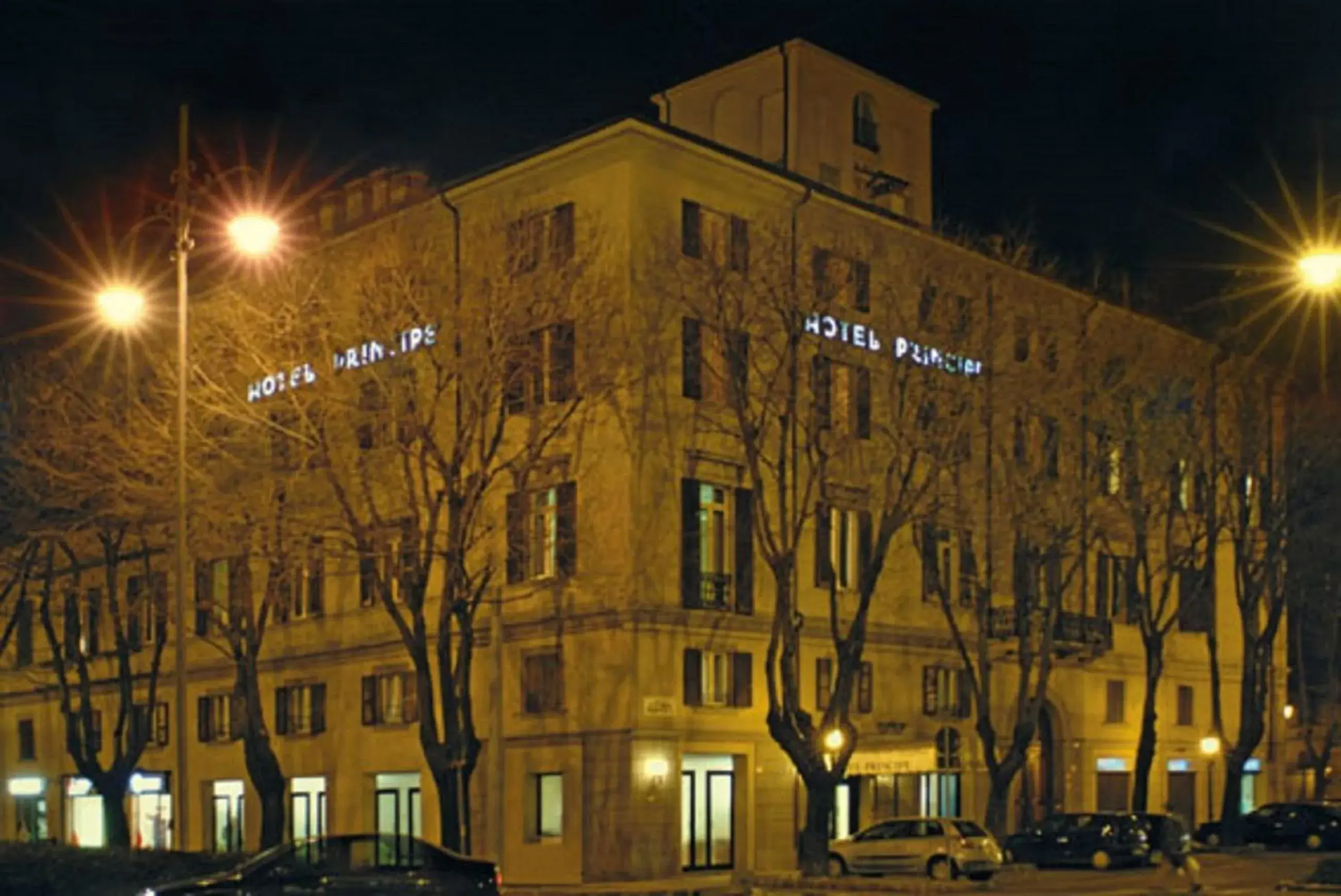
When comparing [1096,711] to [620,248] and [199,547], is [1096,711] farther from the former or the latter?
[199,547]

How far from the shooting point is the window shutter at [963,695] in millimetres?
46812

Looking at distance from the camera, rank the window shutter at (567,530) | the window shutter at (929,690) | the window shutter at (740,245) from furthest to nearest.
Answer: the window shutter at (929,690) → the window shutter at (567,530) → the window shutter at (740,245)

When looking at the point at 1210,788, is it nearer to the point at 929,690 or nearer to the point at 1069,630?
the point at 1069,630

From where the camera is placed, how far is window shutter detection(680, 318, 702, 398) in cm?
3912

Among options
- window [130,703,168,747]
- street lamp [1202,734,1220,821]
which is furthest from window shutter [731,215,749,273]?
street lamp [1202,734,1220,821]

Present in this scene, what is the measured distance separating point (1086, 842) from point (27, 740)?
36918mm

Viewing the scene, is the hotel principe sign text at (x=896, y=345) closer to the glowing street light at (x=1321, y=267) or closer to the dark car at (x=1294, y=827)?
the dark car at (x=1294, y=827)

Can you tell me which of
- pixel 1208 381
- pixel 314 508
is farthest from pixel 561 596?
pixel 1208 381

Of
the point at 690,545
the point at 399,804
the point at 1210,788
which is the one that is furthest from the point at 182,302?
the point at 1210,788

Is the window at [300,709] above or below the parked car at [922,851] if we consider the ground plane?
above

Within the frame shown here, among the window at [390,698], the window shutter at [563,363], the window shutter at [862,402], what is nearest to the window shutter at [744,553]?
the window shutter at [862,402]

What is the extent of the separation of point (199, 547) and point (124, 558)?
8837 mm

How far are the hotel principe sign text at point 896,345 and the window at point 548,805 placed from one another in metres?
11.8

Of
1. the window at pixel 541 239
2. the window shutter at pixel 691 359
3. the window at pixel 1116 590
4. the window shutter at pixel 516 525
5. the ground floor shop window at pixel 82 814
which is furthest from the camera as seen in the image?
the ground floor shop window at pixel 82 814
